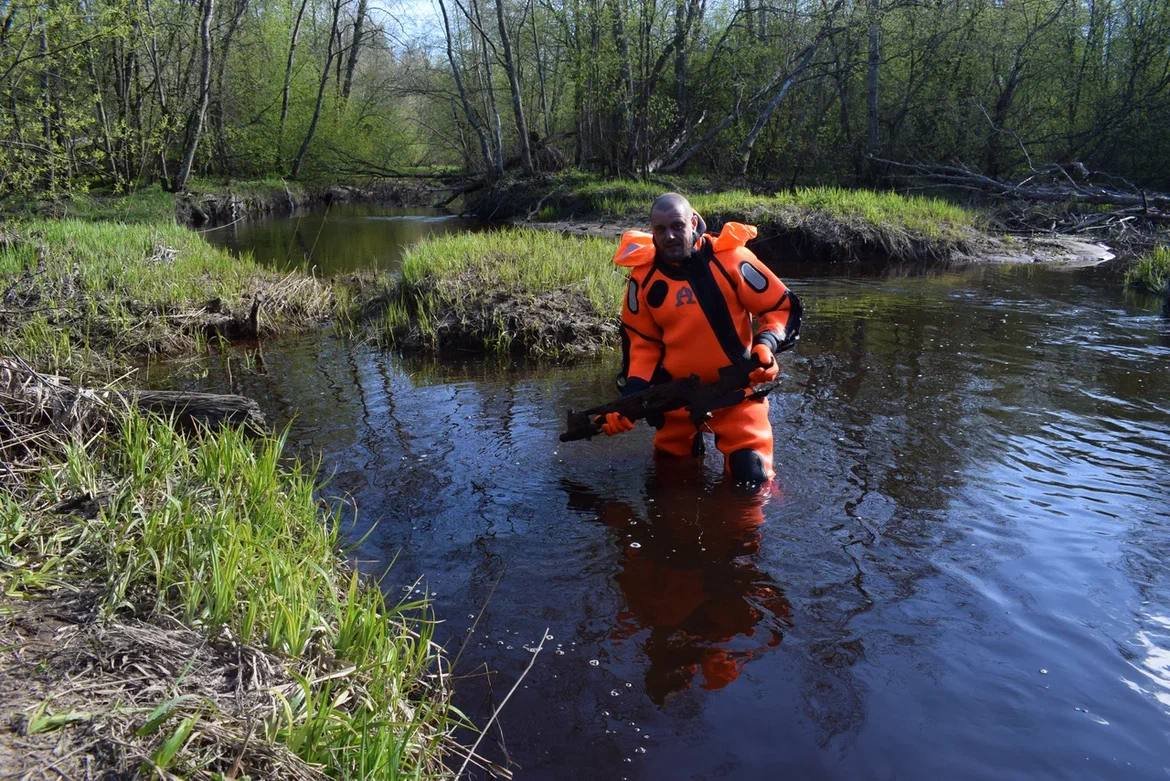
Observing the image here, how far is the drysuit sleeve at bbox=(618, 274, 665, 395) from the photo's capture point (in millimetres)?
5285

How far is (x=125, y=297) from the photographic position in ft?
29.5

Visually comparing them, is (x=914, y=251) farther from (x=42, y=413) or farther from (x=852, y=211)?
(x=42, y=413)

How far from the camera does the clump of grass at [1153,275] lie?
1148 cm

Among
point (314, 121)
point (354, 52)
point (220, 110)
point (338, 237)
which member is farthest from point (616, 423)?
point (354, 52)

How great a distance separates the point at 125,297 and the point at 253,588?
7.27 meters

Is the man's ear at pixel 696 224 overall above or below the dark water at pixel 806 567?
above

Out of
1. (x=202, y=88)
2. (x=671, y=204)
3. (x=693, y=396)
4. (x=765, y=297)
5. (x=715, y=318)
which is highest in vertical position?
(x=202, y=88)

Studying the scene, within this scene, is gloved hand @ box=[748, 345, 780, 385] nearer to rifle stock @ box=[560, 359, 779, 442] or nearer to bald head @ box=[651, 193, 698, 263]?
rifle stock @ box=[560, 359, 779, 442]

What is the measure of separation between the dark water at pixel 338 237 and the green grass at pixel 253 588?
8.00 metres

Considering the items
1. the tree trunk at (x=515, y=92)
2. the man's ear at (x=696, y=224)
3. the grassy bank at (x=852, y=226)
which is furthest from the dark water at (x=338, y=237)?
the man's ear at (x=696, y=224)

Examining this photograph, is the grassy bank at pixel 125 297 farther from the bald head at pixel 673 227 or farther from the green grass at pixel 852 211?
the green grass at pixel 852 211

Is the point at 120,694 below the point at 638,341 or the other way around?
below

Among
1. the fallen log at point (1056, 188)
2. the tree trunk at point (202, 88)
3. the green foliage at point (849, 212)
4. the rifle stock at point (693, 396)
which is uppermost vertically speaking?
the tree trunk at point (202, 88)

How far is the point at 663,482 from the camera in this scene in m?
5.43
